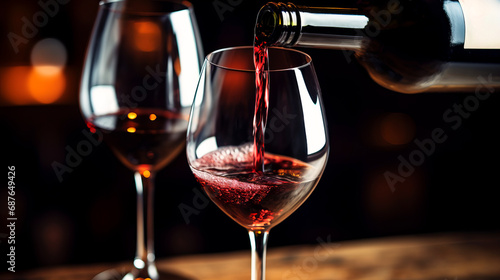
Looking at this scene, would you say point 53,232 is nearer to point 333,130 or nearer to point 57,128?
point 57,128

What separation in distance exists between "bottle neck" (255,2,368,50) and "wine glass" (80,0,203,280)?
0.71 feet

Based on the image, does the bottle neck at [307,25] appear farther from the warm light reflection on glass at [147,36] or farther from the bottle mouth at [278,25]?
the warm light reflection on glass at [147,36]

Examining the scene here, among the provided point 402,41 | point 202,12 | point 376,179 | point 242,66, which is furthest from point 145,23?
point 376,179

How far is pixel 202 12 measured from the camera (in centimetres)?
183

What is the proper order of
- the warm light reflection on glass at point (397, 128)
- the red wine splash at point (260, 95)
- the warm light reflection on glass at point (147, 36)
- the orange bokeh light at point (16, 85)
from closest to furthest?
the red wine splash at point (260, 95) → the warm light reflection on glass at point (147, 36) → the orange bokeh light at point (16, 85) → the warm light reflection on glass at point (397, 128)

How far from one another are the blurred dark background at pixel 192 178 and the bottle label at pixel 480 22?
1025 millimetres

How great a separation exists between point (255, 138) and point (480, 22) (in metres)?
0.31

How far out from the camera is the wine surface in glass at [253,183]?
74 centimetres

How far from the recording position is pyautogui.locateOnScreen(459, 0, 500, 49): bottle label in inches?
32.2

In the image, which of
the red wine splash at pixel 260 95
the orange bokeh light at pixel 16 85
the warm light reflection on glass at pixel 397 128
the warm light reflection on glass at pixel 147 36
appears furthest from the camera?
the warm light reflection on glass at pixel 397 128

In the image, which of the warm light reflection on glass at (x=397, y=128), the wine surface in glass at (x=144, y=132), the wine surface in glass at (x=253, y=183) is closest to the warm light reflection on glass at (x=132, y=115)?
the wine surface in glass at (x=144, y=132)

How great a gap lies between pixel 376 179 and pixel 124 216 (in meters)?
0.77

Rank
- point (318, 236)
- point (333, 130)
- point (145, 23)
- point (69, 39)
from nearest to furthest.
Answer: point (145, 23), point (69, 39), point (333, 130), point (318, 236)

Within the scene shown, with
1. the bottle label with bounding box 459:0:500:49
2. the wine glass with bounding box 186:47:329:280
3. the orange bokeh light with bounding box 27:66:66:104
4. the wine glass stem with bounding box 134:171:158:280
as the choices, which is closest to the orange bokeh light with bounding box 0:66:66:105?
the orange bokeh light with bounding box 27:66:66:104
